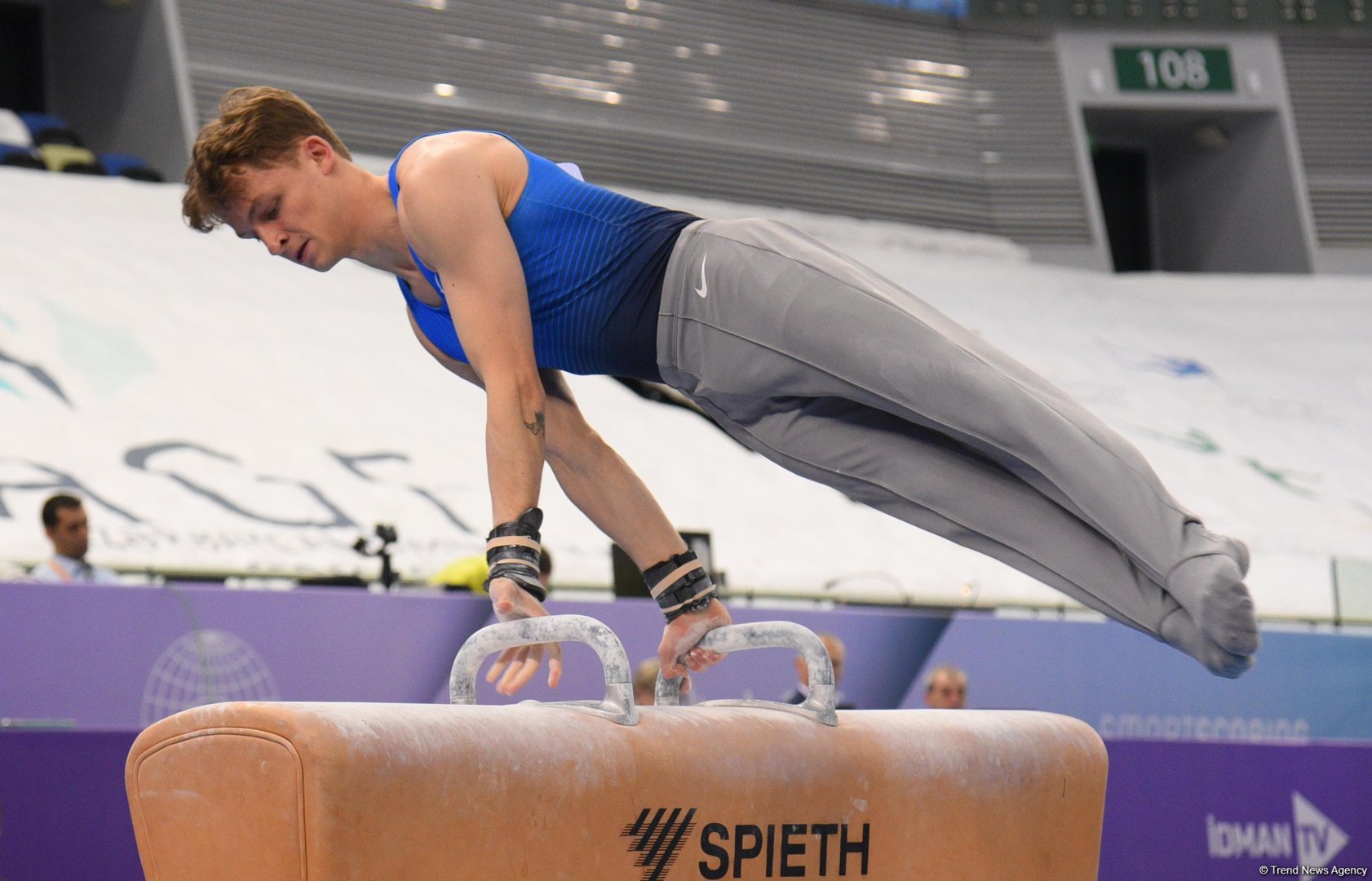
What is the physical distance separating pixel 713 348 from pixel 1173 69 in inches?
632

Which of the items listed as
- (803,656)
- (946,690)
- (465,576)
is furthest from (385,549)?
(803,656)

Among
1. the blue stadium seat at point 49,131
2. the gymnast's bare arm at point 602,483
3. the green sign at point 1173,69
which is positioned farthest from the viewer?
the green sign at point 1173,69

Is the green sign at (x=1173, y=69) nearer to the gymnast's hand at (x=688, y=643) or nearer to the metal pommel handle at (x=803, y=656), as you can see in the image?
the gymnast's hand at (x=688, y=643)

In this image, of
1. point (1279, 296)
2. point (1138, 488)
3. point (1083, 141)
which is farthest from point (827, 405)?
point (1083, 141)

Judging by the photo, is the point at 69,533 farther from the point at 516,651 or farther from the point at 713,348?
the point at 713,348

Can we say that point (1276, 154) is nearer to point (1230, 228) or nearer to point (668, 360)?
point (1230, 228)

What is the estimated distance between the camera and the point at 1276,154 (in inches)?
664

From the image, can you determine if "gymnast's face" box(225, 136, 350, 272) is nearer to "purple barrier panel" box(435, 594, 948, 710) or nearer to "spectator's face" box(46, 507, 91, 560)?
"purple barrier panel" box(435, 594, 948, 710)

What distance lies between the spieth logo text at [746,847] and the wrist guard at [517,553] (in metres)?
0.43

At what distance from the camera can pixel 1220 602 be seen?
6.47 ft

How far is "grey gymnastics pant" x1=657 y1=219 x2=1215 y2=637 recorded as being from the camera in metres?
2.15

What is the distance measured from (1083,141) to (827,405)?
15.1 meters

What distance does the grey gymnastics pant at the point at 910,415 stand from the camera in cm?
215

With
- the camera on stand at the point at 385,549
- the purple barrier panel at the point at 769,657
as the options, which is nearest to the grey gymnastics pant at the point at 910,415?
the purple barrier panel at the point at 769,657
